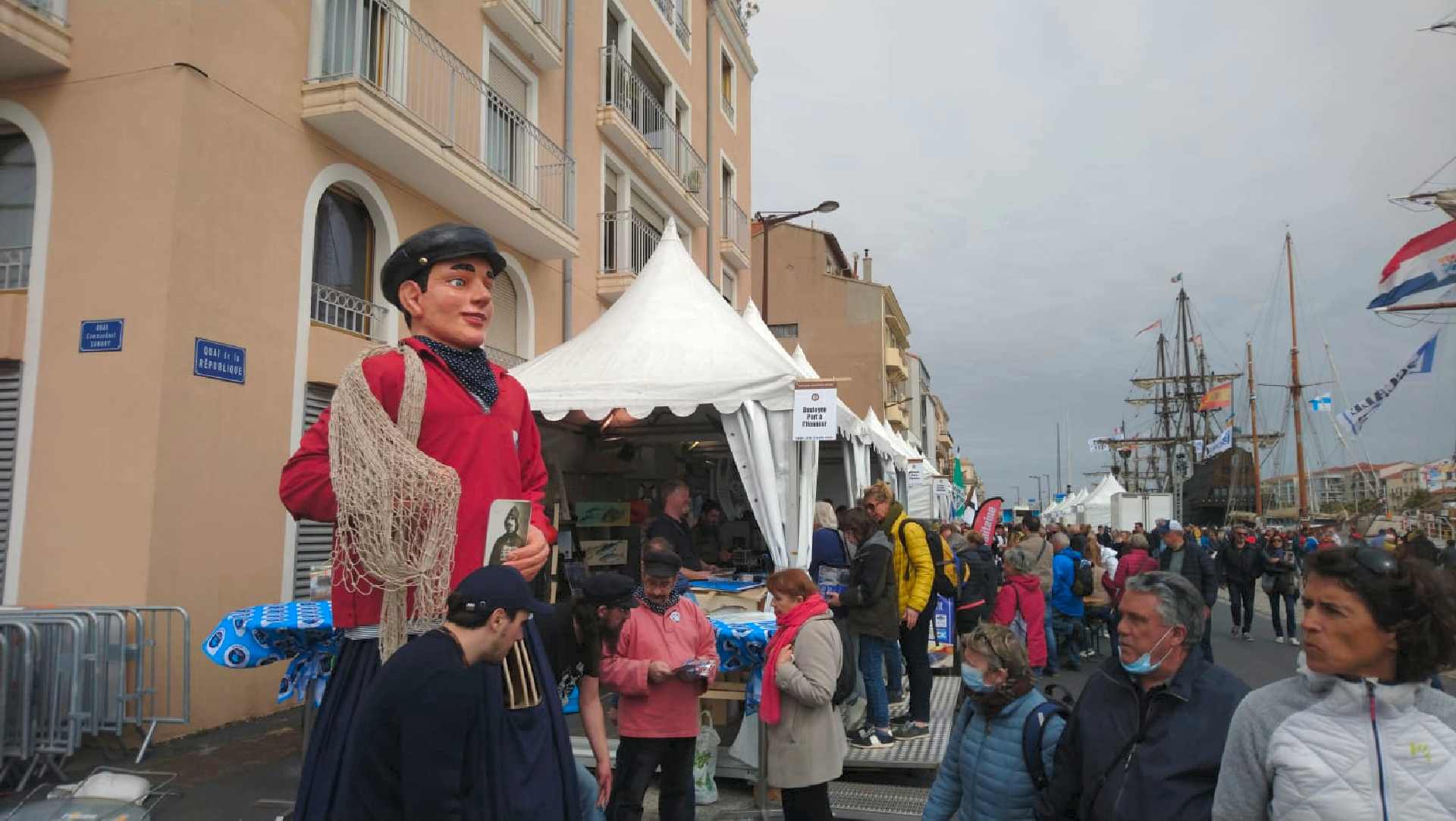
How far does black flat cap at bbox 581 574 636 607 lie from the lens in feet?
12.9

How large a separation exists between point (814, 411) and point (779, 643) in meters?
2.86

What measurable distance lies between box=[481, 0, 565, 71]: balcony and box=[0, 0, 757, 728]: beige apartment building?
6.23ft

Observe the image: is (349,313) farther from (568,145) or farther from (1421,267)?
(1421,267)

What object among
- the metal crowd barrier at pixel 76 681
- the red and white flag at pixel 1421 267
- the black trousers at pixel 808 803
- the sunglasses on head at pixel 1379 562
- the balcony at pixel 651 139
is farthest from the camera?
the red and white flag at pixel 1421 267

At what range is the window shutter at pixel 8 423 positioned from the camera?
A: 714cm

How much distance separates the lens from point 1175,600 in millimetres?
2961

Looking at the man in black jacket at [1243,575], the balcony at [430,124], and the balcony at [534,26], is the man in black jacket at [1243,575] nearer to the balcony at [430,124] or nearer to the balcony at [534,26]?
the balcony at [430,124]

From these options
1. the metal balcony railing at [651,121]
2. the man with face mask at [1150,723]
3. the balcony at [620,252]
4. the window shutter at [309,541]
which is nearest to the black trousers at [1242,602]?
the balcony at [620,252]

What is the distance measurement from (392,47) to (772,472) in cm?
633

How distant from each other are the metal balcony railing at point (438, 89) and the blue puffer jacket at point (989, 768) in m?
7.75

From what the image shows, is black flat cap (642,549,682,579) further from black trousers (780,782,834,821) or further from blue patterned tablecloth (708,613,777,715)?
black trousers (780,782,834,821)

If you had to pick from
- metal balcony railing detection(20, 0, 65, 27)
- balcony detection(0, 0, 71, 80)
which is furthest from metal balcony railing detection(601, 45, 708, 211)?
balcony detection(0, 0, 71, 80)

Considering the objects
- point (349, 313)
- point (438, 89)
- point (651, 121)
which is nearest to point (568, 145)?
point (438, 89)

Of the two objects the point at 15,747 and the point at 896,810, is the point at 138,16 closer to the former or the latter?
the point at 15,747
